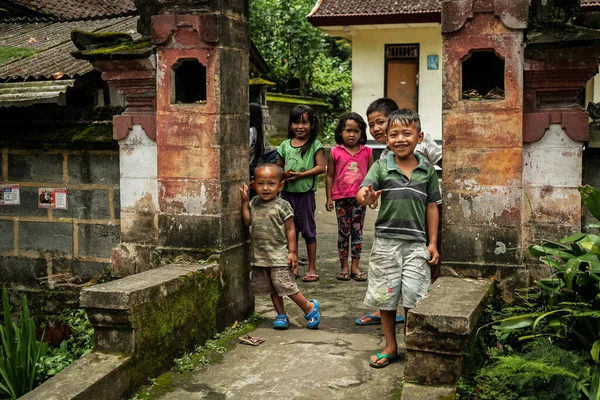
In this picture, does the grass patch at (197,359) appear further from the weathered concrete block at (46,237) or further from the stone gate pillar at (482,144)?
the weathered concrete block at (46,237)

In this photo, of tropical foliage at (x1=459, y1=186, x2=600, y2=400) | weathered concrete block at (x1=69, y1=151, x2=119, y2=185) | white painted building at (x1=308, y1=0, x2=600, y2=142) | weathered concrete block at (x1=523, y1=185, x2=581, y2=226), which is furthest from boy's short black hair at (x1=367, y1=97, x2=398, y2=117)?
white painted building at (x1=308, y1=0, x2=600, y2=142)

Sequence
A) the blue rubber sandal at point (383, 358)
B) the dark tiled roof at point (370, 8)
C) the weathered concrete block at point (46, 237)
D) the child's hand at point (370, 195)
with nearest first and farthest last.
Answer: the child's hand at point (370, 195) < the blue rubber sandal at point (383, 358) < the weathered concrete block at point (46, 237) < the dark tiled roof at point (370, 8)

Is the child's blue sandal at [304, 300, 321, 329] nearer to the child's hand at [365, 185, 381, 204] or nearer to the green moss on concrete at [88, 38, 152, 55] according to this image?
the child's hand at [365, 185, 381, 204]

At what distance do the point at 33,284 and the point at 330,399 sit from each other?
403cm

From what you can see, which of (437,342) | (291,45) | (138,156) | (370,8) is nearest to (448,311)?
(437,342)

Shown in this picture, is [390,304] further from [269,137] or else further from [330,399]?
[269,137]

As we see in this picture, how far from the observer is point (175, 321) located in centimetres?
494

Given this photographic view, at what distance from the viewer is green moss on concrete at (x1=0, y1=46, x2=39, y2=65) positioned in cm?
825

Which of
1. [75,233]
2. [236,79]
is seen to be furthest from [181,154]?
[75,233]

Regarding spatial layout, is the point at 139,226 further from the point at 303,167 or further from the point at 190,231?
the point at 303,167

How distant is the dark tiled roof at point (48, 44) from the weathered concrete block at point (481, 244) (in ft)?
14.3

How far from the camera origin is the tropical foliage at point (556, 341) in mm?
3738

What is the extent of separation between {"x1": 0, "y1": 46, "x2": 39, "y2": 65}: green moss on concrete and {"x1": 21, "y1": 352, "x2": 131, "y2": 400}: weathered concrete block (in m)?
5.02

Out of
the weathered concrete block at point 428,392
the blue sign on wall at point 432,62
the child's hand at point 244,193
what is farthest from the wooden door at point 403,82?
the weathered concrete block at point 428,392
